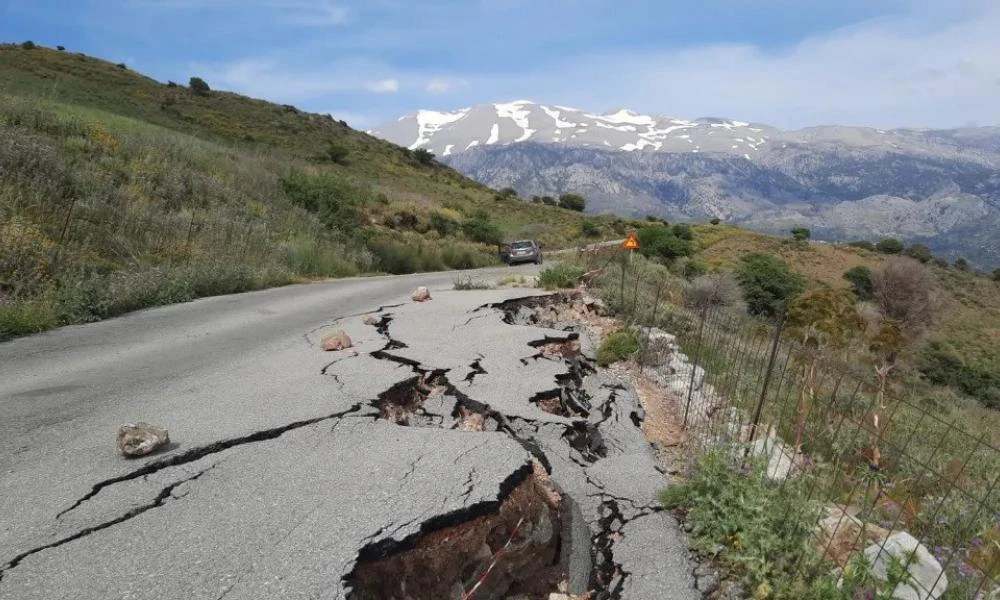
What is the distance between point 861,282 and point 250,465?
56.3m

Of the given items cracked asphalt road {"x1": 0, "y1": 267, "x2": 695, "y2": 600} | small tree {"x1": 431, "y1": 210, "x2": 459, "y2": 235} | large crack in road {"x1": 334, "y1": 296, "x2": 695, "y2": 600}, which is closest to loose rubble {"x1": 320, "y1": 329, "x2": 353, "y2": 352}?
cracked asphalt road {"x1": 0, "y1": 267, "x2": 695, "y2": 600}

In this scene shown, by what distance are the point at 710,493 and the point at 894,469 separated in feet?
8.77

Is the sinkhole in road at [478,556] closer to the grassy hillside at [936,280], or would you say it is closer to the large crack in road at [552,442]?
the large crack in road at [552,442]

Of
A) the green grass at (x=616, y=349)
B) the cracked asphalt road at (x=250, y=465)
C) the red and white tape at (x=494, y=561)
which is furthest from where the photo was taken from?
the green grass at (x=616, y=349)

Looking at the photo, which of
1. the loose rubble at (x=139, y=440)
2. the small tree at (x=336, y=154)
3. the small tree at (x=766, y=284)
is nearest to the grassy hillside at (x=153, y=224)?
the loose rubble at (x=139, y=440)

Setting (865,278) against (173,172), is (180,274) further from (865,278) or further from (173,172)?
(865,278)

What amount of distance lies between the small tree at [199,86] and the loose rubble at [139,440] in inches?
2672

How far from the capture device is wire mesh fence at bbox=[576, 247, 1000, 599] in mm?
2980

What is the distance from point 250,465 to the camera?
3.49 m

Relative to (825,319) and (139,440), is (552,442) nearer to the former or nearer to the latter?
(139,440)

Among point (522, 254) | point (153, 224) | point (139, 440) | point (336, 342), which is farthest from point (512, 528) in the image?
point (522, 254)

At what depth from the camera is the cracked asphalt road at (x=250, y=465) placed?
8.52 feet

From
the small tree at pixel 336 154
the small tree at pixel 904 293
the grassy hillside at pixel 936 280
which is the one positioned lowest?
the grassy hillside at pixel 936 280

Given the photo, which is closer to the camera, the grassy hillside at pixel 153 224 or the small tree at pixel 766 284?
the grassy hillside at pixel 153 224
